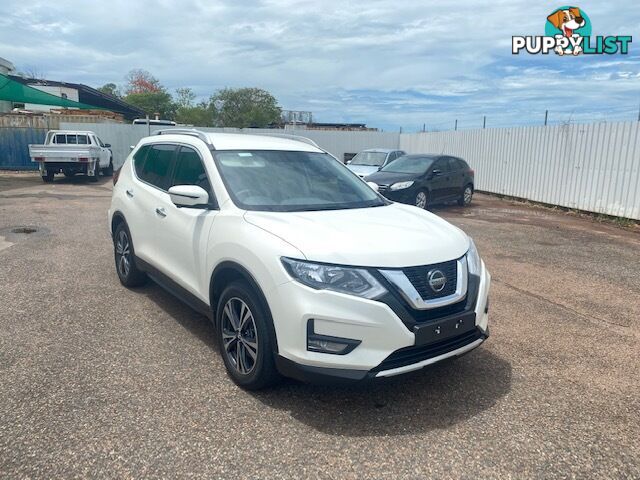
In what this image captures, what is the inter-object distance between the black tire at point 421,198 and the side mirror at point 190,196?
9.15 metres

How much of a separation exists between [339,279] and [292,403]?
0.99 meters

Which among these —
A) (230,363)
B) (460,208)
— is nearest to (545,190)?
(460,208)

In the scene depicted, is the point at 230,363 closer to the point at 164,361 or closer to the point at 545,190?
the point at 164,361

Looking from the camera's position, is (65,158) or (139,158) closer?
(139,158)

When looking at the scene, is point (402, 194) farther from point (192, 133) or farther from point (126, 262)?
point (192, 133)

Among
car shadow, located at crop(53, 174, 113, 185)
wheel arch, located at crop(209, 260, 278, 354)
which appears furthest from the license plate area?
car shadow, located at crop(53, 174, 113, 185)

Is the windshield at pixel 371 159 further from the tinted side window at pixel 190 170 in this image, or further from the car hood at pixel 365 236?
the car hood at pixel 365 236

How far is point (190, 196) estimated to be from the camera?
12.7ft

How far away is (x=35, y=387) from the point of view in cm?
353

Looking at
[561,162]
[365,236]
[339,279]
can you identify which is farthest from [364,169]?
[339,279]

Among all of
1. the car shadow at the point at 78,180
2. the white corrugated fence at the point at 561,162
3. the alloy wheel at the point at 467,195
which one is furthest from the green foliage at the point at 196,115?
the alloy wheel at the point at 467,195

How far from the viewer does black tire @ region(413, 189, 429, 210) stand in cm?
1252

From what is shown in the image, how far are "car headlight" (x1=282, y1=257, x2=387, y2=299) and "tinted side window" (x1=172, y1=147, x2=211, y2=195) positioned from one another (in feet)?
4.73

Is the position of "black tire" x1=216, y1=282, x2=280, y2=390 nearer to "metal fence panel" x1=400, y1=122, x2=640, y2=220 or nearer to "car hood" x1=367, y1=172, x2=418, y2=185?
"car hood" x1=367, y1=172, x2=418, y2=185
